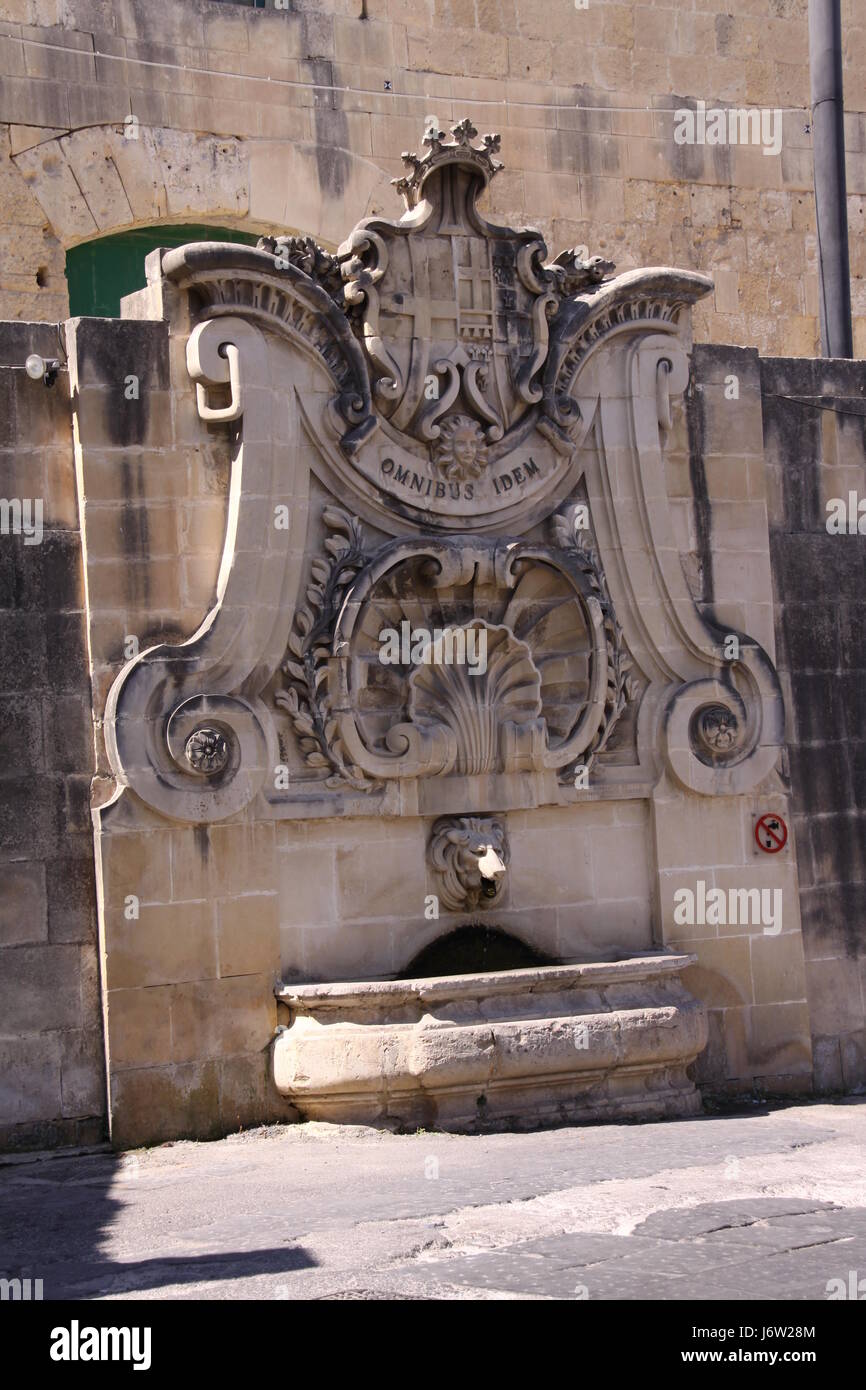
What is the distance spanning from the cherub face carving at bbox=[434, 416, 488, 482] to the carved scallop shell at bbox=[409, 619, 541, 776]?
0.75 metres

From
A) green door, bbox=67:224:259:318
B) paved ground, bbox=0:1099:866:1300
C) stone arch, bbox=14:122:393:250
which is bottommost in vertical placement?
paved ground, bbox=0:1099:866:1300

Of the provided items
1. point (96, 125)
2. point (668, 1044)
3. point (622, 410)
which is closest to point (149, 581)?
point (622, 410)

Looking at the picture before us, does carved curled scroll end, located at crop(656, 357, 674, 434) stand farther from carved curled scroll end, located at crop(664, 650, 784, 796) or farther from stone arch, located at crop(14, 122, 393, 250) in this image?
stone arch, located at crop(14, 122, 393, 250)

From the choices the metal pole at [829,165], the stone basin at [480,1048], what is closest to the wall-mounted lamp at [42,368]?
the stone basin at [480,1048]

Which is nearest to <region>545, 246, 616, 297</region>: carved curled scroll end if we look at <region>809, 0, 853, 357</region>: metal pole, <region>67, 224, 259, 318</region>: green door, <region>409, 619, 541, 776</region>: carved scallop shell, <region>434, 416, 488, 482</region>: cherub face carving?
<region>434, 416, 488, 482</region>: cherub face carving

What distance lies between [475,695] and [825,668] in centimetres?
219

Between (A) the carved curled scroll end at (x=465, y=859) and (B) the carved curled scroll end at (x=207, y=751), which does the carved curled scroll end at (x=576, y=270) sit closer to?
(A) the carved curled scroll end at (x=465, y=859)

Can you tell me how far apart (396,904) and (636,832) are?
1384 mm

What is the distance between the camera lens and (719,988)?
10398 millimetres

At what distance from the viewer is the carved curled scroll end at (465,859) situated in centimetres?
971

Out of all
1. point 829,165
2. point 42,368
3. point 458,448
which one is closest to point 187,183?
point 829,165

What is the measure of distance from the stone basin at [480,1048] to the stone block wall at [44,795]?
94cm

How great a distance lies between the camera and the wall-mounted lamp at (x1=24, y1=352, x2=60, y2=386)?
9156 millimetres

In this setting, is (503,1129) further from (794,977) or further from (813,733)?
(813,733)
